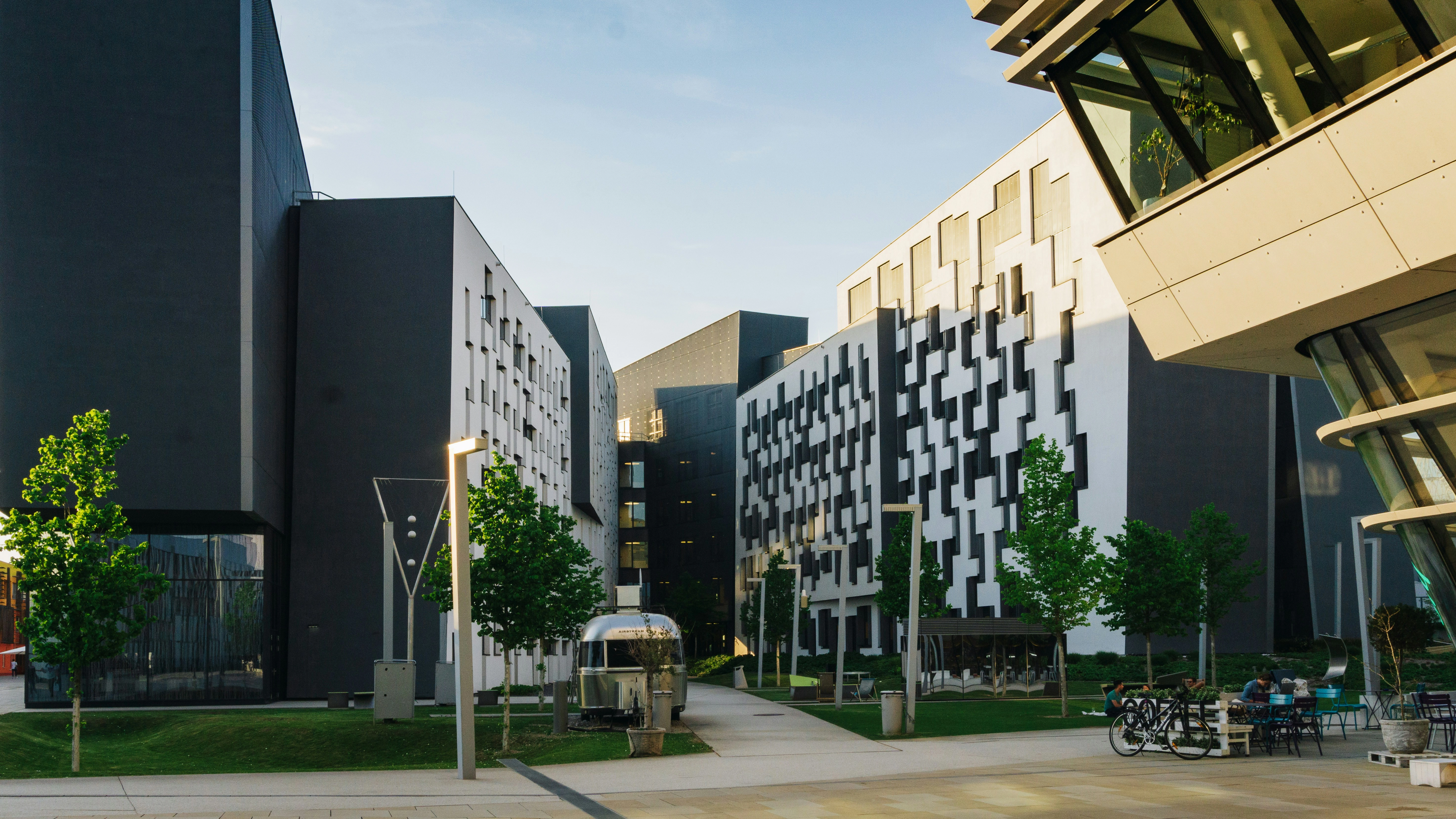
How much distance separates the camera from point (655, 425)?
10994cm

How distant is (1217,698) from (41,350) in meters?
33.1

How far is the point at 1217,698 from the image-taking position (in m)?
19.3

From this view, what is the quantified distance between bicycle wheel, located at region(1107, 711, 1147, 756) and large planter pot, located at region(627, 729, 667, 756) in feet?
25.5

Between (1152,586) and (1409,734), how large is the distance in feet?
60.3

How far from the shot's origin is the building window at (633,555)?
10894cm

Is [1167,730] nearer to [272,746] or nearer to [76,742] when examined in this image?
[272,746]

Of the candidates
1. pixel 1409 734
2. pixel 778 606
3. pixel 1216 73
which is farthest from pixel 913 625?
pixel 778 606

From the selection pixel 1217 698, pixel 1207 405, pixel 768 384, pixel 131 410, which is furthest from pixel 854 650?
pixel 1217 698

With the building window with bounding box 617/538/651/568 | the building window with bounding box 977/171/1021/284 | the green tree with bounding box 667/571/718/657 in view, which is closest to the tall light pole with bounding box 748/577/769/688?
the building window with bounding box 977/171/1021/284

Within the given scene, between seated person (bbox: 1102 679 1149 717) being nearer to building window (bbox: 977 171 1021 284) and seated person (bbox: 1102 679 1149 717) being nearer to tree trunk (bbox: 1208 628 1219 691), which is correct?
tree trunk (bbox: 1208 628 1219 691)

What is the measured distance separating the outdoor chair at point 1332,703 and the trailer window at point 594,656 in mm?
15137

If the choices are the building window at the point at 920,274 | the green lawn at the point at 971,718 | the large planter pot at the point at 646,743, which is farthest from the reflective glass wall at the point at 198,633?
the building window at the point at 920,274

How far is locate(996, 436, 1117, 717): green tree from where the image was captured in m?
32.5

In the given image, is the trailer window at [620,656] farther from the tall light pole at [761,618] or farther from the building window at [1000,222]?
the building window at [1000,222]
